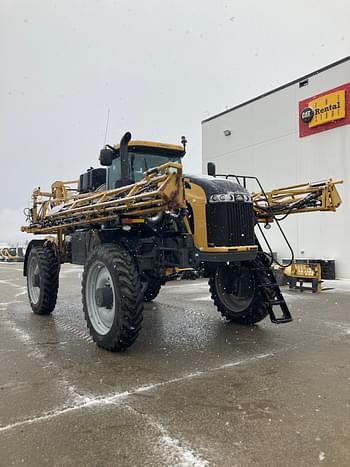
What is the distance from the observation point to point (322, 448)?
258 centimetres

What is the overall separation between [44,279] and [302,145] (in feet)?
38.5

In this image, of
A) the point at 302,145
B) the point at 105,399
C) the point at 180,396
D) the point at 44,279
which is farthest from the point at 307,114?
the point at 105,399

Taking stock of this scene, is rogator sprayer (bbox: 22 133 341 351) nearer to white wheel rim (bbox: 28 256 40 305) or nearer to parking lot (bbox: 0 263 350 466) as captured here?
parking lot (bbox: 0 263 350 466)

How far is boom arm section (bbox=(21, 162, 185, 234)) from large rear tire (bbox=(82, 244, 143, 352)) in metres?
0.54

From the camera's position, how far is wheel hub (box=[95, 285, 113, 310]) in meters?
5.11

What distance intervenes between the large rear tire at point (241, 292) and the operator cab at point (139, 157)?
6.14 feet

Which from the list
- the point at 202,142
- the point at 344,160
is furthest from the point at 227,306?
the point at 202,142

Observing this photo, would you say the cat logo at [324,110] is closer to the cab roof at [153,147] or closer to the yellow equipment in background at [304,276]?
the yellow equipment in background at [304,276]

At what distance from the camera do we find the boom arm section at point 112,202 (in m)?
4.21

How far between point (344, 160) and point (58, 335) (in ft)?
38.8

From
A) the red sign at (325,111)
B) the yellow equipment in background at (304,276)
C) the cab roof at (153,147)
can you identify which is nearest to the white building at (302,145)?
the red sign at (325,111)

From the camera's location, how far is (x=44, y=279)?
711cm

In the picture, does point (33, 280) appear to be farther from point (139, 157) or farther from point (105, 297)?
point (139, 157)

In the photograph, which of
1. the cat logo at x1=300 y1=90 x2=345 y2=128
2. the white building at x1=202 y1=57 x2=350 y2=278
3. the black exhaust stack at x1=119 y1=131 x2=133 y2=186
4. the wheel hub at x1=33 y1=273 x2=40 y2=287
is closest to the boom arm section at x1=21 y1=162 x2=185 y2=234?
the black exhaust stack at x1=119 y1=131 x2=133 y2=186
